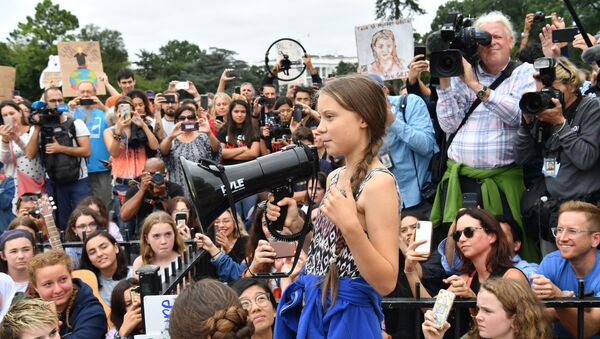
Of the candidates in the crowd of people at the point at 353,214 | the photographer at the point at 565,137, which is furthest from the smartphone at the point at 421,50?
the photographer at the point at 565,137

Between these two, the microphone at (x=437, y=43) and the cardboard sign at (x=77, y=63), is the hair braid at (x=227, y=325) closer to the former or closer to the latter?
the microphone at (x=437, y=43)

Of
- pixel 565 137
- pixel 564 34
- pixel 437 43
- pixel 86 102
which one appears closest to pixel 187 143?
pixel 86 102

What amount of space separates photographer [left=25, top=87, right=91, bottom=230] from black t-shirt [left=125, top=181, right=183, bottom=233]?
108 centimetres

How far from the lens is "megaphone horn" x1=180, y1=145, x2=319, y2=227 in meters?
2.83

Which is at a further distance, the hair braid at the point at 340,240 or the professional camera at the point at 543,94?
the professional camera at the point at 543,94

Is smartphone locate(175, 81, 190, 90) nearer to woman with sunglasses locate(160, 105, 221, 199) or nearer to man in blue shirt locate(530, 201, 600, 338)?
woman with sunglasses locate(160, 105, 221, 199)

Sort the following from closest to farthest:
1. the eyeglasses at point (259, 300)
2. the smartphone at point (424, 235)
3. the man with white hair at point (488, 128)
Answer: the smartphone at point (424, 235), the eyeglasses at point (259, 300), the man with white hair at point (488, 128)

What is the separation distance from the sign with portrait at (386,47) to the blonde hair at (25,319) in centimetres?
496

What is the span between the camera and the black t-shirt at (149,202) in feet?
22.7

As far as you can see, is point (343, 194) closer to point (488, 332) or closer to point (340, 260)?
point (340, 260)

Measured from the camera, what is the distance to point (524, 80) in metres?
4.70

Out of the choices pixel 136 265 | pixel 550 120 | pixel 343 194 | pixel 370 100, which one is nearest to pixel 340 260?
pixel 343 194

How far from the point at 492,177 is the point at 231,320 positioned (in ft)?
9.61

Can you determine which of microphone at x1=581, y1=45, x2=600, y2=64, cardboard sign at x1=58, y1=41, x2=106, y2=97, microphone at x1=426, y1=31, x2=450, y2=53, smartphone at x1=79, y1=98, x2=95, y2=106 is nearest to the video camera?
smartphone at x1=79, y1=98, x2=95, y2=106
